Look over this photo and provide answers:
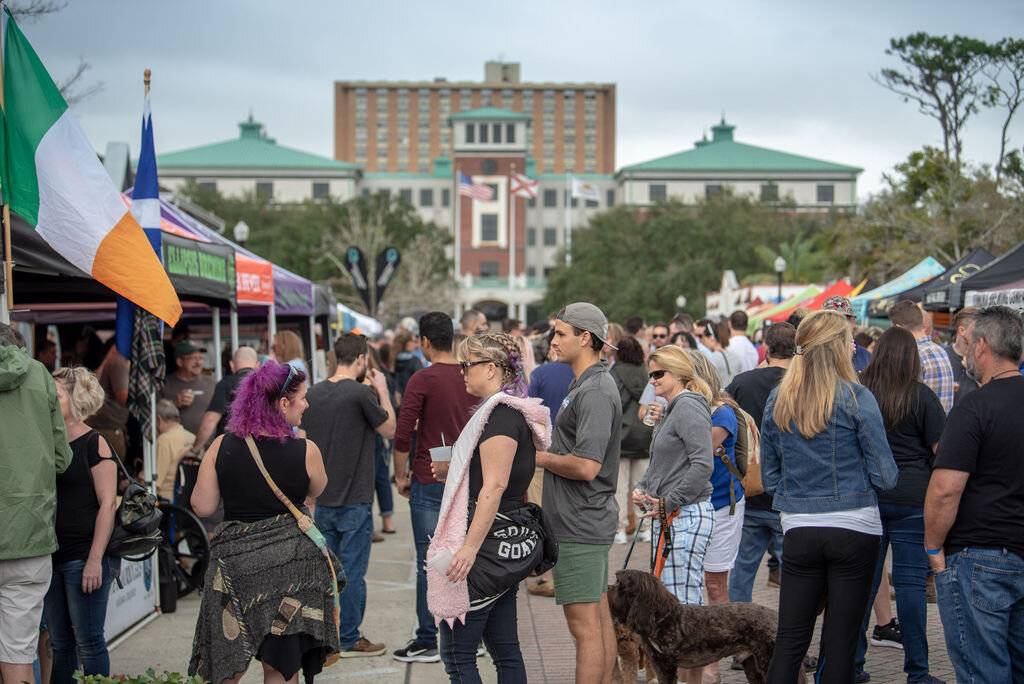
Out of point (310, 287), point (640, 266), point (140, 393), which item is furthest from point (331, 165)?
point (140, 393)

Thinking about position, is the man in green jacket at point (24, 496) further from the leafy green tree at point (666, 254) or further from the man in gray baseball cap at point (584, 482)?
the leafy green tree at point (666, 254)

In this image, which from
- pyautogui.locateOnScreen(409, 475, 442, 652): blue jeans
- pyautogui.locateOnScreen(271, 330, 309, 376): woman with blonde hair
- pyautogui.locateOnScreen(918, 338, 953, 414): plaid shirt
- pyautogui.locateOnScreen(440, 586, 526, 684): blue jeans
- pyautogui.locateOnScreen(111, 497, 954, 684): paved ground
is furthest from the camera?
pyautogui.locateOnScreen(271, 330, 309, 376): woman with blonde hair

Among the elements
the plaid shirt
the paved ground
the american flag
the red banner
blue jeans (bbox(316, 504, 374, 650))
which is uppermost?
the american flag

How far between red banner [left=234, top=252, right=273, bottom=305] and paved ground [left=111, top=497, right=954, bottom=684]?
325cm

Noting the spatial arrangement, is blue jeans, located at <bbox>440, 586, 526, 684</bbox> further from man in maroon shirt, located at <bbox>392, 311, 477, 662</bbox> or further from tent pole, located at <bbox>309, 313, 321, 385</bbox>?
tent pole, located at <bbox>309, 313, 321, 385</bbox>

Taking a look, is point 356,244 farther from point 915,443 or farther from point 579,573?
point 579,573

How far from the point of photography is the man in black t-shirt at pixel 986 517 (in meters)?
3.73

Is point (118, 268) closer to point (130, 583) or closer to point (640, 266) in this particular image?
point (130, 583)

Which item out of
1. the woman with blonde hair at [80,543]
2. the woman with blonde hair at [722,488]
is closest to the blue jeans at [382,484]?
the woman with blonde hair at [722,488]

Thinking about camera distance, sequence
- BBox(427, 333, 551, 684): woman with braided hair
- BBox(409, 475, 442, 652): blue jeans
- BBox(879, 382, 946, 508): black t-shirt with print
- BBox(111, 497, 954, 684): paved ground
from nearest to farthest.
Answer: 1. BBox(427, 333, 551, 684): woman with braided hair
2. BBox(879, 382, 946, 508): black t-shirt with print
3. BBox(111, 497, 954, 684): paved ground
4. BBox(409, 475, 442, 652): blue jeans

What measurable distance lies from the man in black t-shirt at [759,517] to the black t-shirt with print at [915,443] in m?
0.88

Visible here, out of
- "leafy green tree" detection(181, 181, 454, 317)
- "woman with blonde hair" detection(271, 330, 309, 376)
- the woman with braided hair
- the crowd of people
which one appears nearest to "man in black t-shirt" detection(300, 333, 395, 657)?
the crowd of people

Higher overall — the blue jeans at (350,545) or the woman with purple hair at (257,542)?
the woman with purple hair at (257,542)

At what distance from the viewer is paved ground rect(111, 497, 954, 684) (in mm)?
5742
